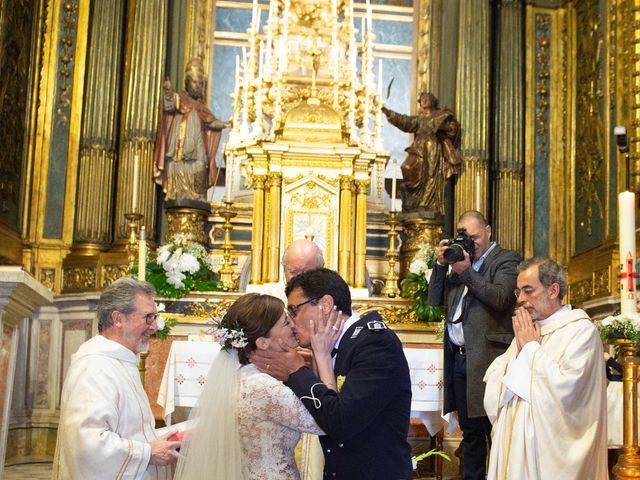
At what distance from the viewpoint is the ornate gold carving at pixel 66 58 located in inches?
423

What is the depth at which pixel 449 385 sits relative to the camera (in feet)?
17.3

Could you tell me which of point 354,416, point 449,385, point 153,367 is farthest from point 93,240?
point 354,416

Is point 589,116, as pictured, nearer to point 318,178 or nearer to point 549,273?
point 318,178

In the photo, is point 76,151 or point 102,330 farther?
point 76,151

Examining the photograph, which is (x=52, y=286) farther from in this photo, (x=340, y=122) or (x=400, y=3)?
(x=400, y=3)

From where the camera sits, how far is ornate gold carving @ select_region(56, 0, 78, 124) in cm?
1073

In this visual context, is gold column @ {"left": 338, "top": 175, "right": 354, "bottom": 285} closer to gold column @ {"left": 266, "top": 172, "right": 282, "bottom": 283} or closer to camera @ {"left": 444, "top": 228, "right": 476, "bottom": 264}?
gold column @ {"left": 266, "top": 172, "right": 282, "bottom": 283}

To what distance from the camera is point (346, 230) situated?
29.8 ft

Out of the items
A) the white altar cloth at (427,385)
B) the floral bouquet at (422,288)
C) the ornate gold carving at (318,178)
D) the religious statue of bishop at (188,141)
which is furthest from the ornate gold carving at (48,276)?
the white altar cloth at (427,385)

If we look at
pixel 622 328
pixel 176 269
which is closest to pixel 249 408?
pixel 622 328

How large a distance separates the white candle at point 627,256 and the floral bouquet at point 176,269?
441 centimetres

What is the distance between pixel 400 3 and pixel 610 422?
22.8 feet

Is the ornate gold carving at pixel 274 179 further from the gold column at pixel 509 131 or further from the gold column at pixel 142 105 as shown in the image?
the gold column at pixel 509 131

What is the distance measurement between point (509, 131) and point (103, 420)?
845 cm
